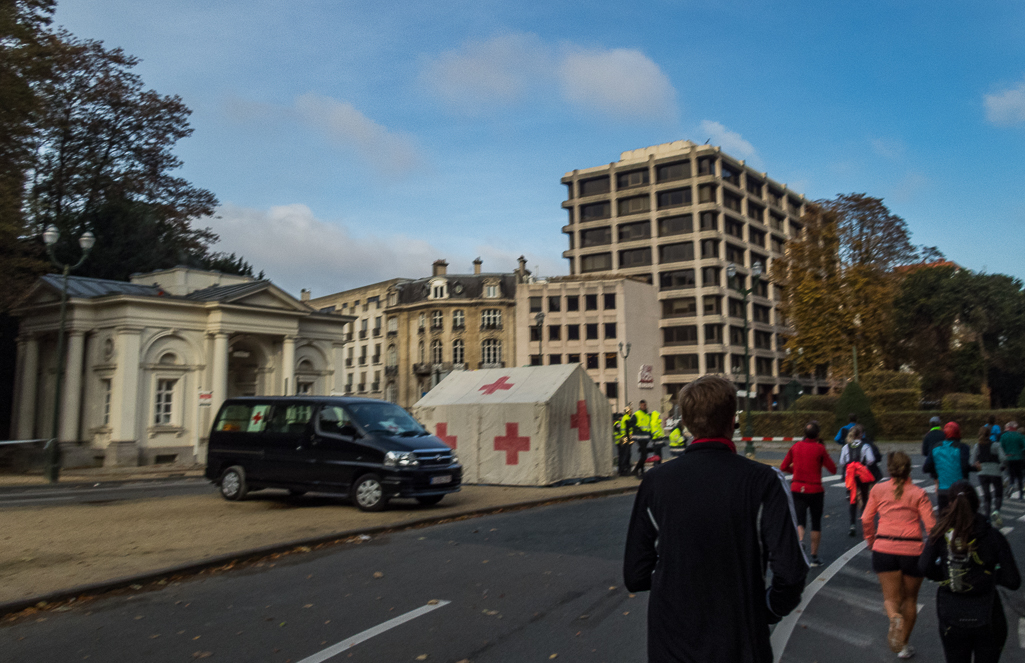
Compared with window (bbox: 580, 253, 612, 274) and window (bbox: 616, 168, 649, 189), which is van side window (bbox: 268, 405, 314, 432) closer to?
window (bbox: 580, 253, 612, 274)

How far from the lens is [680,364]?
7469 centimetres

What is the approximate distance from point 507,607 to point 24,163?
29.9 m

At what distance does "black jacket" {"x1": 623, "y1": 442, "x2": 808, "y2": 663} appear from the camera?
2812 millimetres

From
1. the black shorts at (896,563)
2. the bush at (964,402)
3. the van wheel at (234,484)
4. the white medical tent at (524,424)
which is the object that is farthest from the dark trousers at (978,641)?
the bush at (964,402)

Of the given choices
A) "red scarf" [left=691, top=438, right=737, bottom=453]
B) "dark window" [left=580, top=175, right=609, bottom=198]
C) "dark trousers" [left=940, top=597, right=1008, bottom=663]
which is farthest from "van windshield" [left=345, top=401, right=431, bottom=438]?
"dark window" [left=580, top=175, right=609, bottom=198]

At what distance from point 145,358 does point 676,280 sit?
53.7m

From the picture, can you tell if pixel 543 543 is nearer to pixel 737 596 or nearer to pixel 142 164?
pixel 737 596

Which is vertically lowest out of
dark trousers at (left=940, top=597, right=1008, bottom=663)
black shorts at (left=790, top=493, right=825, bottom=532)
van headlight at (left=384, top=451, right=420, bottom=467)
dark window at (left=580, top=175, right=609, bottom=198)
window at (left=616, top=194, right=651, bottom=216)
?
dark trousers at (left=940, top=597, right=1008, bottom=663)

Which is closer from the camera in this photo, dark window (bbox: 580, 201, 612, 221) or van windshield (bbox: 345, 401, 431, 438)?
van windshield (bbox: 345, 401, 431, 438)

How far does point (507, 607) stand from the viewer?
704cm

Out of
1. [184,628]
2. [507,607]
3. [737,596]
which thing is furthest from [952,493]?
[184,628]

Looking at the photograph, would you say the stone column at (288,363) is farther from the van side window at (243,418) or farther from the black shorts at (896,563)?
the black shorts at (896,563)

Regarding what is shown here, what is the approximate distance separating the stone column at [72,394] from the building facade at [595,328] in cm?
4370

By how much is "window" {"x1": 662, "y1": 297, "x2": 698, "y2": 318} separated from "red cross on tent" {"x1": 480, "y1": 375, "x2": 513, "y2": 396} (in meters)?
57.4
